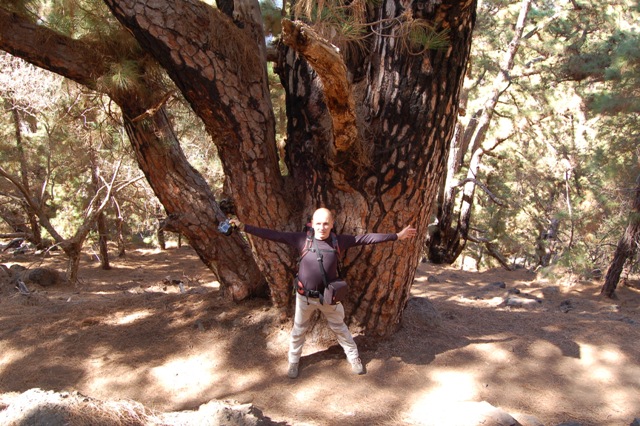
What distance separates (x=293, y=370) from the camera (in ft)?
11.9

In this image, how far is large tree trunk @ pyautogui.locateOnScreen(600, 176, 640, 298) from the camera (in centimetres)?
745

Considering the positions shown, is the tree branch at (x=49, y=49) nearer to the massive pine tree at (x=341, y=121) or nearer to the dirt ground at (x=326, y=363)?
the massive pine tree at (x=341, y=121)

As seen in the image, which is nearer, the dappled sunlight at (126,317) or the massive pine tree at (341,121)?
the massive pine tree at (341,121)

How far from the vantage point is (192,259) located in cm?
1495

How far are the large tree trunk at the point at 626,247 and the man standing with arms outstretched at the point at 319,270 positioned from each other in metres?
5.89

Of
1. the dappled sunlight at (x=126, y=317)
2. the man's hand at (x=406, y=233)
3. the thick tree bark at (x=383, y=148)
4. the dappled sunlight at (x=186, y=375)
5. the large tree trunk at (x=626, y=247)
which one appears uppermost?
the thick tree bark at (x=383, y=148)

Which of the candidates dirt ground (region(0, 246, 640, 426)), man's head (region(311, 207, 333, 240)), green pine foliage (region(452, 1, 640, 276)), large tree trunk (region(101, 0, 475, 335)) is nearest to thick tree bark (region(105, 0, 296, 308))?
large tree trunk (region(101, 0, 475, 335))

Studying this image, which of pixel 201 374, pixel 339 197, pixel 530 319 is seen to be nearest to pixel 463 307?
pixel 530 319

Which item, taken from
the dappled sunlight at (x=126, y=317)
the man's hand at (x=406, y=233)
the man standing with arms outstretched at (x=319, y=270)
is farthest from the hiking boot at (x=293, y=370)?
the dappled sunlight at (x=126, y=317)

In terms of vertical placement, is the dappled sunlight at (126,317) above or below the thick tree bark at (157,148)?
below

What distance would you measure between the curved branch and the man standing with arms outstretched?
2.16ft

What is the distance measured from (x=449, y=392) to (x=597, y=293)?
22.3 feet

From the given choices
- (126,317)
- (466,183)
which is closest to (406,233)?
(126,317)

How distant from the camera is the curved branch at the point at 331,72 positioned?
2461mm
